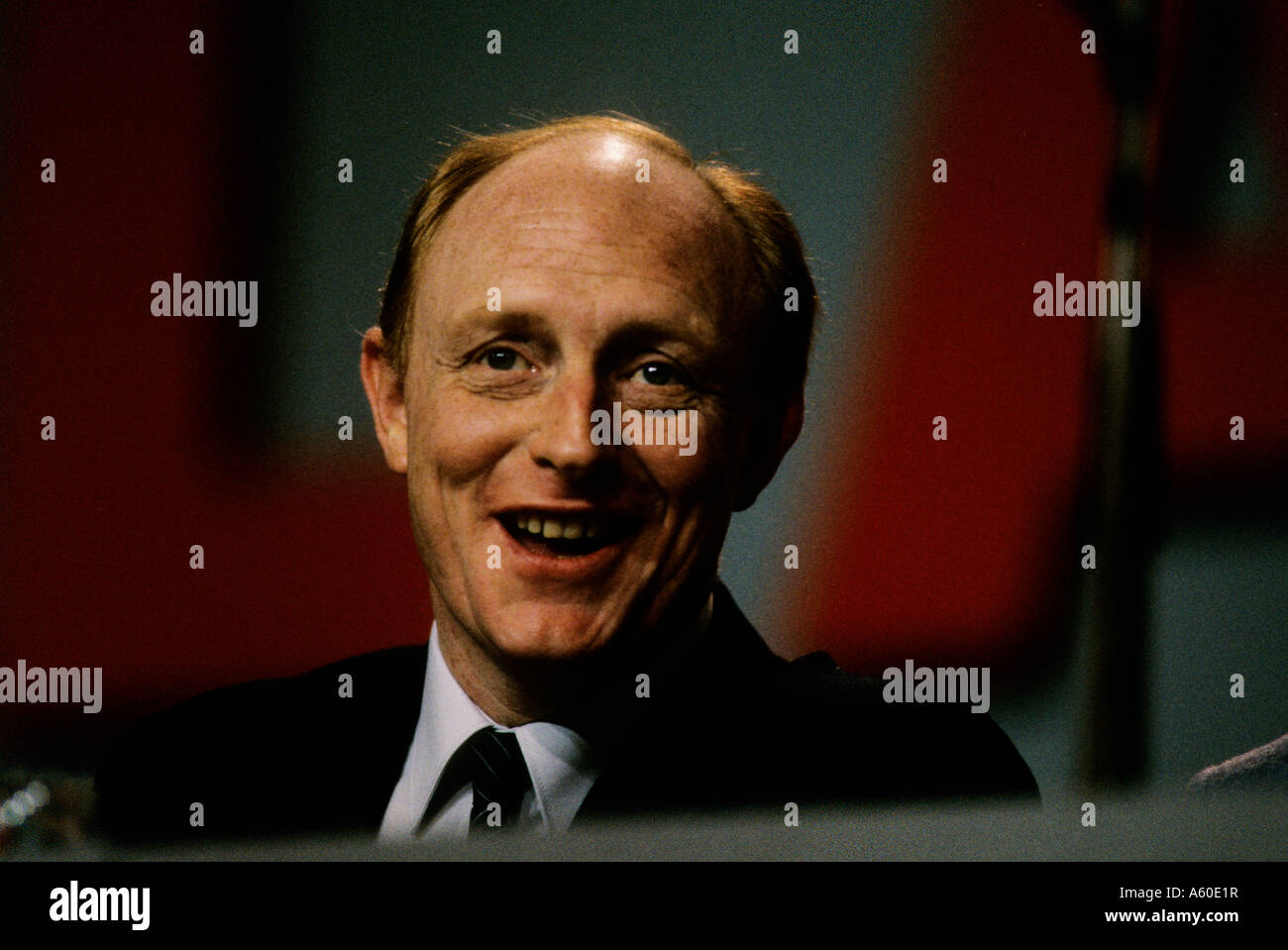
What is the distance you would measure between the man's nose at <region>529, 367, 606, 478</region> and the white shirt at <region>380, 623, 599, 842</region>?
35 centimetres

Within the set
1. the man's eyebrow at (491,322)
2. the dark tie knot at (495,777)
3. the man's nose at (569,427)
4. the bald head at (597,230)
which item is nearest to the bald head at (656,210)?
the bald head at (597,230)

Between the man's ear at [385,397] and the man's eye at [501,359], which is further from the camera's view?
the man's ear at [385,397]

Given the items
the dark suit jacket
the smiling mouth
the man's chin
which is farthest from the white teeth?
the dark suit jacket

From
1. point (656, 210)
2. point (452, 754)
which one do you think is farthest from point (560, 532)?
point (656, 210)

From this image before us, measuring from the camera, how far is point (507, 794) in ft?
6.52

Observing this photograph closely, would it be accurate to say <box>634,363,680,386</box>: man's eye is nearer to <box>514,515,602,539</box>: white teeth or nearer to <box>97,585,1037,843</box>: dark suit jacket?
<box>514,515,602,539</box>: white teeth

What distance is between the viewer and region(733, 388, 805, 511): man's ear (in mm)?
2023

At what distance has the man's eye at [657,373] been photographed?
6.25 feet

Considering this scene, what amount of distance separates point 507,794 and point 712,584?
45 centimetres

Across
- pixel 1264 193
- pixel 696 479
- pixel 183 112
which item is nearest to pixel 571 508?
pixel 696 479

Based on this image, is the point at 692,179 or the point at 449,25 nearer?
the point at 692,179

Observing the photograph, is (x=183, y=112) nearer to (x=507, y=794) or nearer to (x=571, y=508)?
(x=571, y=508)

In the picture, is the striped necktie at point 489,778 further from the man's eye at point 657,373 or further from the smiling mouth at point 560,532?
the man's eye at point 657,373
